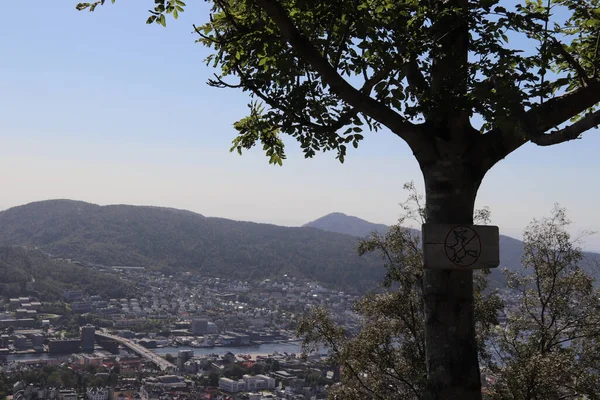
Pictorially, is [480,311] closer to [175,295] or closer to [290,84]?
[290,84]

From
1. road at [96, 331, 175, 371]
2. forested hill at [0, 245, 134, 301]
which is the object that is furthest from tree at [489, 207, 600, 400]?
forested hill at [0, 245, 134, 301]

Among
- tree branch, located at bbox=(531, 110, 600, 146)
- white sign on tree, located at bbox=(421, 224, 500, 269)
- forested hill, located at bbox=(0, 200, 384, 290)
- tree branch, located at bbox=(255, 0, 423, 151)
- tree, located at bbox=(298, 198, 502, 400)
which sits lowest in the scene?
tree, located at bbox=(298, 198, 502, 400)

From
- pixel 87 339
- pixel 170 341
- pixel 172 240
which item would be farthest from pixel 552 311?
pixel 172 240

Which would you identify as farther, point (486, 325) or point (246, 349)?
point (246, 349)

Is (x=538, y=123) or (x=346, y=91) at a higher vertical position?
A: (x=346, y=91)

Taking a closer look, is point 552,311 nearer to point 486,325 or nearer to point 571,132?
point 486,325

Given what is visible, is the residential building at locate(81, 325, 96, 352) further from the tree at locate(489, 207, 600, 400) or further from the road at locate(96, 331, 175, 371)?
the tree at locate(489, 207, 600, 400)
